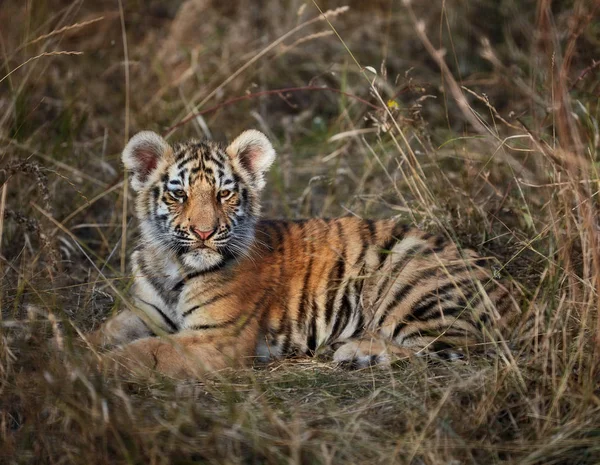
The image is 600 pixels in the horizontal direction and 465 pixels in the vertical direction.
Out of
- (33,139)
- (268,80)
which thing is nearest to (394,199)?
(268,80)

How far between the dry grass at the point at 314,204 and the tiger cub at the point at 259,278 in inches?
8.2

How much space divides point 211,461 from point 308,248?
2.15m

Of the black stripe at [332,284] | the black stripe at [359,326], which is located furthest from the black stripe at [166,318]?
the black stripe at [359,326]

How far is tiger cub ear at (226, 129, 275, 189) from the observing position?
16.4 ft

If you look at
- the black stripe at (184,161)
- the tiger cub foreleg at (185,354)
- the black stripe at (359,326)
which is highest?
the black stripe at (184,161)

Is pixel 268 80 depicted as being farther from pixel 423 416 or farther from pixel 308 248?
pixel 423 416

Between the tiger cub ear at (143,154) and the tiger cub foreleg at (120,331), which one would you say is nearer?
the tiger cub foreleg at (120,331)

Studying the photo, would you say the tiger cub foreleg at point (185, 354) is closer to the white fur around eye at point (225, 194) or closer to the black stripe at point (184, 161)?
the white fur around eye at point (225, 194)

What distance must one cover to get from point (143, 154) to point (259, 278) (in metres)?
1.01

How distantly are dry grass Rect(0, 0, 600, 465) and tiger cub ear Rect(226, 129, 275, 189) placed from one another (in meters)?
0.50

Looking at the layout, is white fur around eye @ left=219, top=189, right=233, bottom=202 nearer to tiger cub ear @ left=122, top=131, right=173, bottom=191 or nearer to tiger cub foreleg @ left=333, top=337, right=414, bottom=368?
tiger cub ear @ left=122, top=131, right=173, bottom=191

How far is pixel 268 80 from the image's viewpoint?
8.30m

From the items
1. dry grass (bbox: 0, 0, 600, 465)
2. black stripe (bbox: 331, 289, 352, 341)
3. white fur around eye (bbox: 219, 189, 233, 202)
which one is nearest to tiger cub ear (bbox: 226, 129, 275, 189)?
white fur around eye (bbox: 219, 189, 233, 202)

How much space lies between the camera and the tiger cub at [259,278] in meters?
4.60
